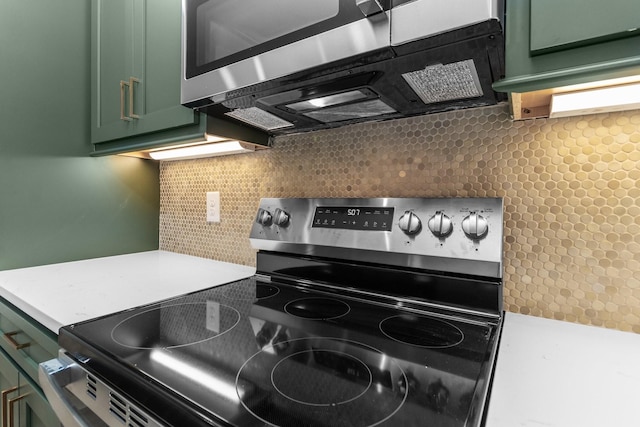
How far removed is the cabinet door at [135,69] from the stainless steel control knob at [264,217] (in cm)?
36

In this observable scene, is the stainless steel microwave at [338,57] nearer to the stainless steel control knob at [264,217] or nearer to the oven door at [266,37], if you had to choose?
the oven door at [266,37]

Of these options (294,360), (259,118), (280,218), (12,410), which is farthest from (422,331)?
(12,410)

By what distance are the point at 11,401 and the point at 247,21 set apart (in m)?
1.29

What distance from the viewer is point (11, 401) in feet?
3.13

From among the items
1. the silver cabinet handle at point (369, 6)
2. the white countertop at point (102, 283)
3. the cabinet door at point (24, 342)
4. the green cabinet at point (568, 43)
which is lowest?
the cabinet door at point (24, 342)

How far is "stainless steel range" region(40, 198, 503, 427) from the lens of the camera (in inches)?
17.0

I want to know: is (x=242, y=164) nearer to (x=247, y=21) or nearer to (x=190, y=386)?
(x=247, y=21)

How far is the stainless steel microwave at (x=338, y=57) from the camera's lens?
22.1 inches

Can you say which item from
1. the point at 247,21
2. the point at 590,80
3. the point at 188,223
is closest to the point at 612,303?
the point at 590,80

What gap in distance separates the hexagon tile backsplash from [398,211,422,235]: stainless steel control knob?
132 millimetres

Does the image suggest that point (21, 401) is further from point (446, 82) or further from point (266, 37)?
point (446, 82)

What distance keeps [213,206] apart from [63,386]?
90 centimetres

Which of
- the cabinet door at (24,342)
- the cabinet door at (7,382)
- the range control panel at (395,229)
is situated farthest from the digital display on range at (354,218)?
the cabinet door at (7,382)

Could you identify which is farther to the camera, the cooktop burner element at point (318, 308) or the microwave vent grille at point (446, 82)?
the cooktop burner element at point (318, 308)
